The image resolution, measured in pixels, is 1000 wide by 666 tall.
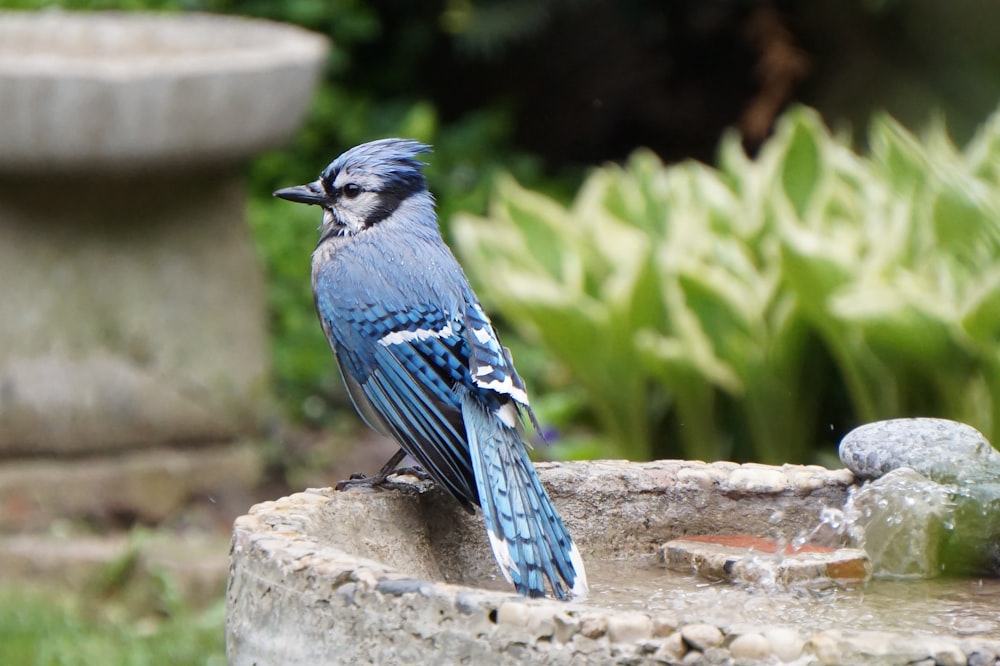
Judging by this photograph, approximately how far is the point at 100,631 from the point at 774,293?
6.79 feet

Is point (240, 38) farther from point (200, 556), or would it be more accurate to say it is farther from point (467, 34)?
point (200, 556)

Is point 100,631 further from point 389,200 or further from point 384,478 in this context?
point 384,478

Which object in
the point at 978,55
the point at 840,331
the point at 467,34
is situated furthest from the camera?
the point at 467,34

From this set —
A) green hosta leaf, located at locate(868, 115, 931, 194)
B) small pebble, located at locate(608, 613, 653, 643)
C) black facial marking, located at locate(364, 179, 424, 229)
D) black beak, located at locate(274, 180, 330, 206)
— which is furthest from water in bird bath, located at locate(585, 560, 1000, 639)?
green hosta leaf, located at locate(868, 115, 931, 194)

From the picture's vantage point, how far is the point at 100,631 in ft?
14.0

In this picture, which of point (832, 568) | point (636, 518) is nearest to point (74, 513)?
point (636, 518)

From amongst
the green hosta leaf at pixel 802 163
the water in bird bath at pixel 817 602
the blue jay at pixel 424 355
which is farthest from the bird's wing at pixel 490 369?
the green hosta leaf at pixel 802 163

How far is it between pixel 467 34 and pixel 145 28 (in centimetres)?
Result: 152

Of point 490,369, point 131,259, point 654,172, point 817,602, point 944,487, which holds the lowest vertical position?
point 817,602

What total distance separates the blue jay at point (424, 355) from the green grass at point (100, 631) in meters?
1.54

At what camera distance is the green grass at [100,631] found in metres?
4.00

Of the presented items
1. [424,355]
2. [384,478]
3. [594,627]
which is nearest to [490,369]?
[424,355]

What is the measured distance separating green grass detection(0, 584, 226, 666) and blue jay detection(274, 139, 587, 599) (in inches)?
60.6

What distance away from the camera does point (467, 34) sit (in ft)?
21.9
